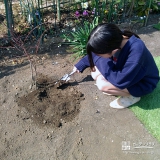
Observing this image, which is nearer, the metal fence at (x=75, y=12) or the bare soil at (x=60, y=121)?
the bare soil at (x=60, y=121)

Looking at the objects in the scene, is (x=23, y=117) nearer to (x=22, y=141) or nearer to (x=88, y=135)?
(x=22, y=141)

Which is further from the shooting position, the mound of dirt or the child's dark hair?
the mound of dirt

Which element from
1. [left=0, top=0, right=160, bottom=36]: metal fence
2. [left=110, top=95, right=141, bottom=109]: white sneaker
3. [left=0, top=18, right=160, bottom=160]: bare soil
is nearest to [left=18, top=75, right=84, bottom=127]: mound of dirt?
[left=0, top=18, right=160, bottom=160]: bare soil

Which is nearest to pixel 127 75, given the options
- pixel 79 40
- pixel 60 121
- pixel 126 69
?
pixel 126 69

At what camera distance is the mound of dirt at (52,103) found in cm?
277

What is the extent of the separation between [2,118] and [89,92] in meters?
1.04

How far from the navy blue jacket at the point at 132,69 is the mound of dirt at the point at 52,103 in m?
0.49

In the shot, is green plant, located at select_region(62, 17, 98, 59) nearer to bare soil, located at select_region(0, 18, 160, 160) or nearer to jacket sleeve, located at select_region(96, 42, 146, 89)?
→ bare soil, located at select_region(0, 18, 160, 160)

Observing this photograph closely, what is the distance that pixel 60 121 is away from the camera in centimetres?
275

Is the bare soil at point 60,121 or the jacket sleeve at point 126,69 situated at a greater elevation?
the jacket sleeve at point 126,69

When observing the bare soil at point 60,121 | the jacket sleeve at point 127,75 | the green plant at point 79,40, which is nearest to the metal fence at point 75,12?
the green plant at point 79,40

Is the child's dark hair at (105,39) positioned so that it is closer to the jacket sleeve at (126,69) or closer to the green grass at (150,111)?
the jacket sleeve at (126,69)

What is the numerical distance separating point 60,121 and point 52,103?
0.26m

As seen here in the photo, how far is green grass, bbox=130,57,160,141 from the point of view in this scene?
8.89 feet
